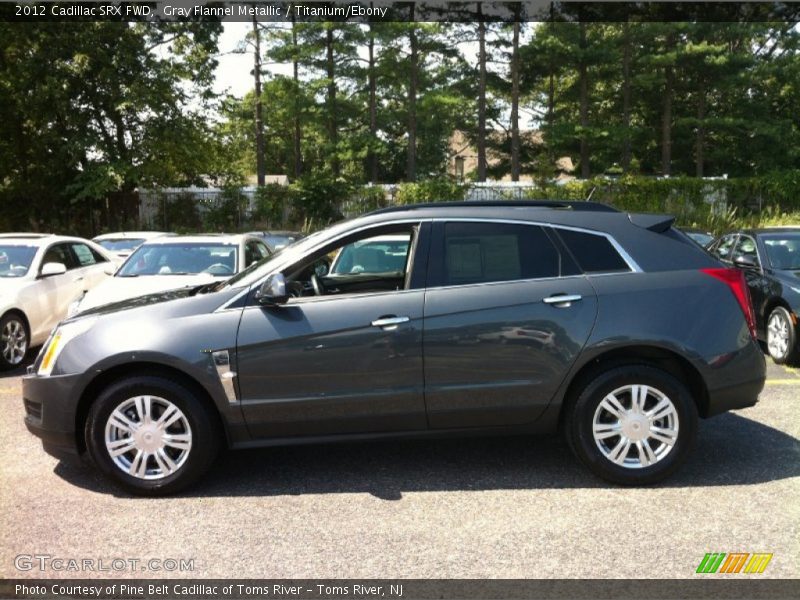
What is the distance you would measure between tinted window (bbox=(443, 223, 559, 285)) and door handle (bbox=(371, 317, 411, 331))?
390mm

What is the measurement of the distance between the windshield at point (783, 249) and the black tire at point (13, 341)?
29.3 feet

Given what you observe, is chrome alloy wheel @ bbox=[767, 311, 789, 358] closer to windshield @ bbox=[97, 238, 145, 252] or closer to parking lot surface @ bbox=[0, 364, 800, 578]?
parking lot surface @ bbox=[0, 364, 800, 578]

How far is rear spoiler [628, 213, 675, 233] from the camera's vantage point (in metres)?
4.66

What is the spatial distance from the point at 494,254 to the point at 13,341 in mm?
6239

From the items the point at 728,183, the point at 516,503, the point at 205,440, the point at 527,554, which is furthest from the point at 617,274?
the point at 728,183

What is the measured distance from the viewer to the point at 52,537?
378cm

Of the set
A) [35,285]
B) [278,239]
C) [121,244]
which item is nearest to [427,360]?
[35,285]

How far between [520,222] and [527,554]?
2.11 metres

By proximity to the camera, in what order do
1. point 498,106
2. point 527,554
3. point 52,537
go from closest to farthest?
1. point 527,554
2. point 52,537
3. point 498,106

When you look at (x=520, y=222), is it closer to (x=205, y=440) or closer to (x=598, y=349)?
(x=598, y=349)

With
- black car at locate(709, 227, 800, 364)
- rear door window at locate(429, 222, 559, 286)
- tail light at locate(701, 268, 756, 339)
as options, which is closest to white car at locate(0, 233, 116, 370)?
rear door window at locate(429, 222, 559, 286)

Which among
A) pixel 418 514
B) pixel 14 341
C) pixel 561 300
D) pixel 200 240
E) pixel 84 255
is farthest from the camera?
pixel 84 255

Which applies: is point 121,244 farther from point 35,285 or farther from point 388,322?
point 388,322

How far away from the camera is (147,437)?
4.33 meters
